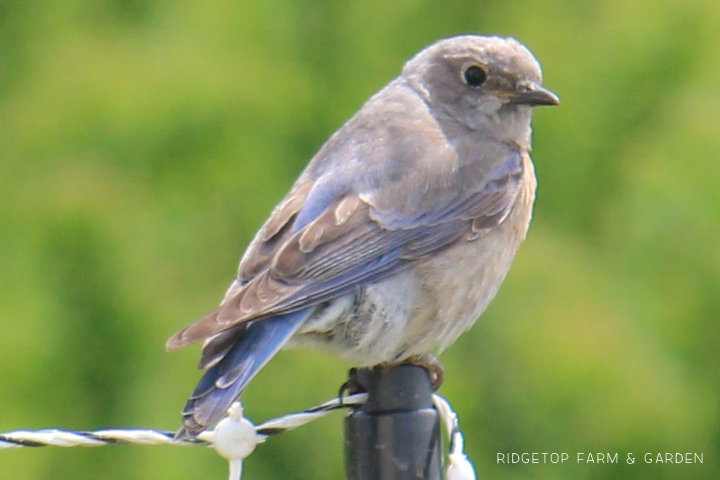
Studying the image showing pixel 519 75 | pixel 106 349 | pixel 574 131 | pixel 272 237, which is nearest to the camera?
pixel 272 237

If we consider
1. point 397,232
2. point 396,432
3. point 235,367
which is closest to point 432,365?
point 397,232

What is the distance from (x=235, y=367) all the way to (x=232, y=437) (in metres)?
0.28

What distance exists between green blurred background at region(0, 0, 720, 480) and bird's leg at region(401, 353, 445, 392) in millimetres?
1164

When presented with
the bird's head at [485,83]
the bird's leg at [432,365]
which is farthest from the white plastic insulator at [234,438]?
the bird's head at [485,83]

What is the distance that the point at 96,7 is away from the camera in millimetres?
5668

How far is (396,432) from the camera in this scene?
8.57 feet

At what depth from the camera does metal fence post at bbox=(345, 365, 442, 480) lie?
2.59m

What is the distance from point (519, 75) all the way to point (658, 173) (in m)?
1.28

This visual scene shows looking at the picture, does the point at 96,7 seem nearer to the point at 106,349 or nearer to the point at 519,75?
the point at 106,349

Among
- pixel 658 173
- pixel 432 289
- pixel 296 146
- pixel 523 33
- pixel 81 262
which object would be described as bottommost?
pixel 432 289

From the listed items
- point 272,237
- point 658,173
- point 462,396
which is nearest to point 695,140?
point 658,173

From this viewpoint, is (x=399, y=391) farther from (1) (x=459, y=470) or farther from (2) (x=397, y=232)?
(2) (x=397, y=232)

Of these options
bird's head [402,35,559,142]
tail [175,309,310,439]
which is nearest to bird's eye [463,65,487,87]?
bird's head [402,35,559,142]

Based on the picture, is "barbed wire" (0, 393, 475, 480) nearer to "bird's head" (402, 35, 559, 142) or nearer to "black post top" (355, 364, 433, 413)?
"black post top" (355, 364, 433, 413)
